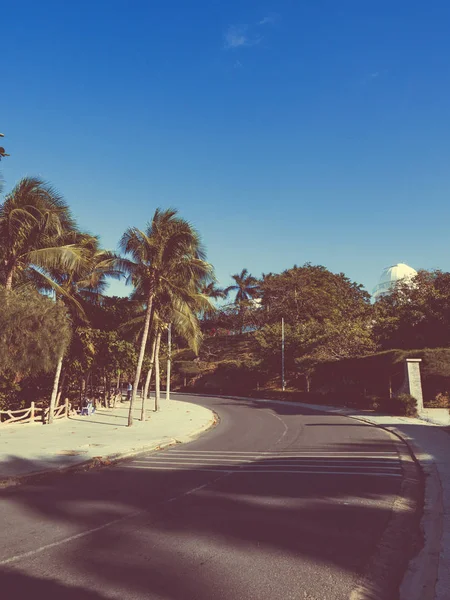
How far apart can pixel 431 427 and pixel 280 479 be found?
13.9 m

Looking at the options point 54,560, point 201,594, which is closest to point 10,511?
point 54,560

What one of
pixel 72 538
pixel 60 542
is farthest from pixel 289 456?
pixel 60 542

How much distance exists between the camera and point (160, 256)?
72.4 feet

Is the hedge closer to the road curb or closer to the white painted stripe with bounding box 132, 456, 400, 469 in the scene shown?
the road curb

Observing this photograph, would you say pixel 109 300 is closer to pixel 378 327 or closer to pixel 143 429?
pixel 143 429

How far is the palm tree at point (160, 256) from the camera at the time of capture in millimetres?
22031

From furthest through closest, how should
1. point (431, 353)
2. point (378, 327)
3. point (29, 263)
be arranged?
point (378, 327)
point (431, 353)
point (29, 263)

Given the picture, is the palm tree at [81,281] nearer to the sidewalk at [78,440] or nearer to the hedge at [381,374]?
the sidewalk at [78,440]

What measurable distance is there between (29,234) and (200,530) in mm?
16590

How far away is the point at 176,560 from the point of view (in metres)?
5.18

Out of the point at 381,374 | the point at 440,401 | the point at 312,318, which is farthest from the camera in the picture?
the point at 312,318

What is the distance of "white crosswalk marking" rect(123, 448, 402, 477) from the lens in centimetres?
1087

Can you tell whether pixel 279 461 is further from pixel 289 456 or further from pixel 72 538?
pixel 72 538

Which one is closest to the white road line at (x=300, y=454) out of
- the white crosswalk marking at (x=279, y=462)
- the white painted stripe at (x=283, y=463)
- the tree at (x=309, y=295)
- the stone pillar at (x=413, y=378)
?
the white crosswalk marking at (x=279, y=462)
